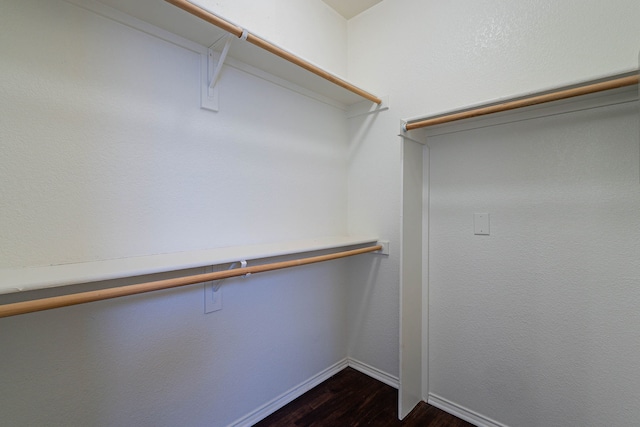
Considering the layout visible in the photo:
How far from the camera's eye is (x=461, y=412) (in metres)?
1.66

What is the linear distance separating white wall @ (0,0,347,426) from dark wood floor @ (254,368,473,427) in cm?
14

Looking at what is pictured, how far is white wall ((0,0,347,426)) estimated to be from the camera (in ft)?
3.22

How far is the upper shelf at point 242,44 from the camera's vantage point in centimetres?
111

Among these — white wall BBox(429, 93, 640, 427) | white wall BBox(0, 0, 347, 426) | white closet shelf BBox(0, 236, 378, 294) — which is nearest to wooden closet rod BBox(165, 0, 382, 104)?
white wall BBox(0, 0, 347, 426)

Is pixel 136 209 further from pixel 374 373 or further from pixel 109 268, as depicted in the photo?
pixel 374 373

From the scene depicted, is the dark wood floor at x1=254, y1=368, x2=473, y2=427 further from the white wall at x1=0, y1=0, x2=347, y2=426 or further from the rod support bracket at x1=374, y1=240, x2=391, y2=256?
the rod support bracket at x1=374, y1=240, x2=391, y2=256

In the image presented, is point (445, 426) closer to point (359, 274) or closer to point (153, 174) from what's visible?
point (359, 274)

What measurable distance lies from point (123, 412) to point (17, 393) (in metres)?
0.37

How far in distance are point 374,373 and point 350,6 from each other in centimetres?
269

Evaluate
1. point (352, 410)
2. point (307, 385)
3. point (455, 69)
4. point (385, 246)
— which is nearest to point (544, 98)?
point (455, 69)

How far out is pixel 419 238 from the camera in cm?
178

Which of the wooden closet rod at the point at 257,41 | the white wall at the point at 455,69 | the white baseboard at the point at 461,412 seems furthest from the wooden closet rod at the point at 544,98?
the white baseboard at the point at 461,412

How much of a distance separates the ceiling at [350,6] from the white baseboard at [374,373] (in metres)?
2.64

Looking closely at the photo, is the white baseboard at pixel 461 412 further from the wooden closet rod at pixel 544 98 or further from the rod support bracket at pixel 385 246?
the wooden closet rod at pixel 544 98
